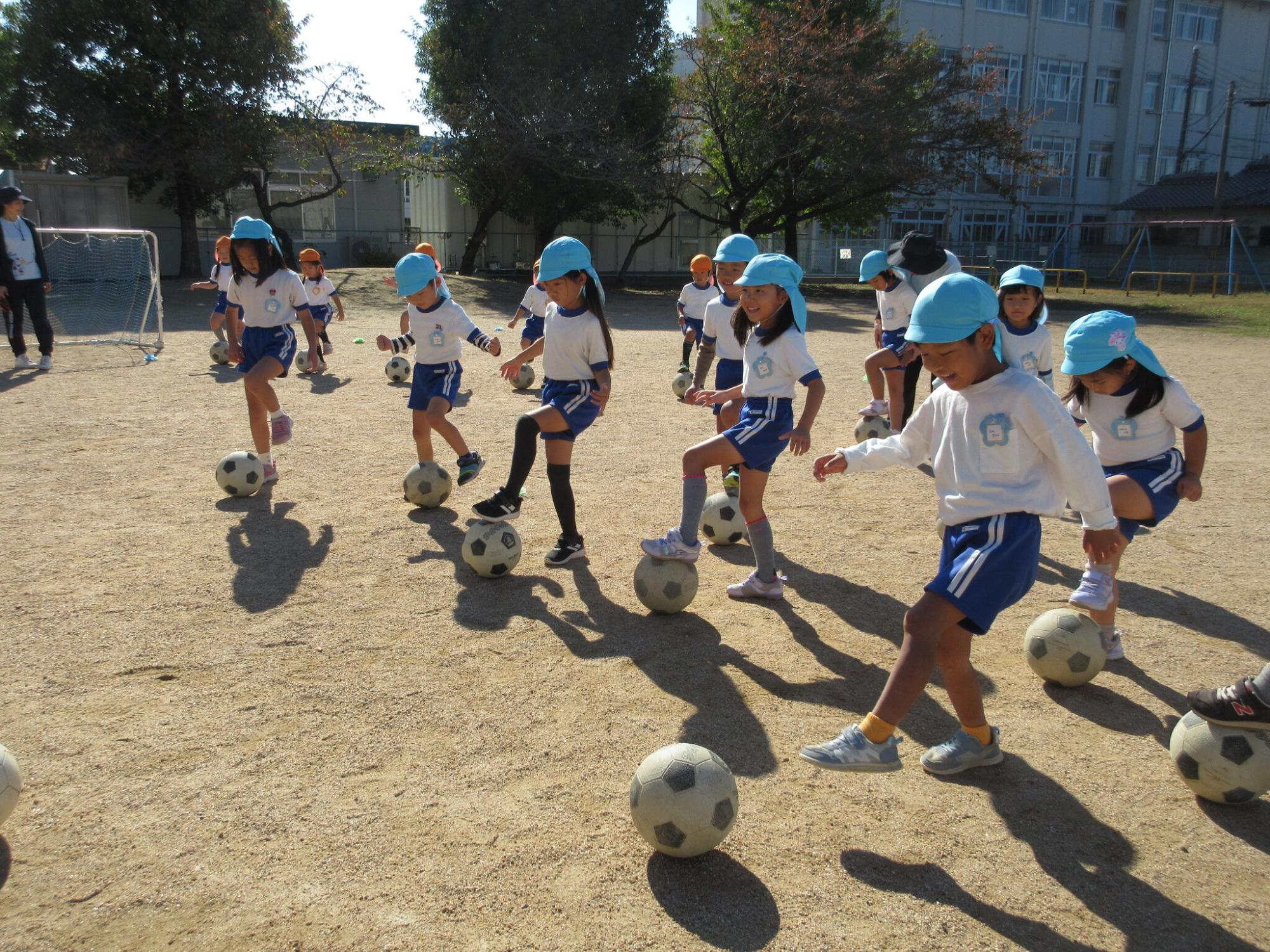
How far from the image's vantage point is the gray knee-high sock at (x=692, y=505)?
5.31 metres

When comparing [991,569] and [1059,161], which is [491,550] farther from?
[1059,161]

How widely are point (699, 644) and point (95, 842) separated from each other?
9.15 ft

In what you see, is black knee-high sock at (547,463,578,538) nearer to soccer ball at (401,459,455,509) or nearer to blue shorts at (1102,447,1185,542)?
soccer ball at (401,459,455,509)

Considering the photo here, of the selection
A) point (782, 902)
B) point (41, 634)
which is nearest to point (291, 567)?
point (41, 634)

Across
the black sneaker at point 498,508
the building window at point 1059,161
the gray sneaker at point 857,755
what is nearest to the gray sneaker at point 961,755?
the gray sneaker at point 857,755

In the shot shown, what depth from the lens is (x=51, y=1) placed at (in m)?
23.9

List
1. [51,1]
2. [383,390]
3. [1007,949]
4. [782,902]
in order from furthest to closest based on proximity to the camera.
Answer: [51,1], [383,390], [782,902], [1007,949]

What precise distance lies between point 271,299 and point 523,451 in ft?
9.99

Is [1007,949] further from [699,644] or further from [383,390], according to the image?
[383,390]

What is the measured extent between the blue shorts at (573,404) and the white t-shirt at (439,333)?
159cm

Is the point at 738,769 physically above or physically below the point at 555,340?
below

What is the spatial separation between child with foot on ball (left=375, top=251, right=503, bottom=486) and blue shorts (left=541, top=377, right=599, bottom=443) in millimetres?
1391

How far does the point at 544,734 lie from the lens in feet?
12.9

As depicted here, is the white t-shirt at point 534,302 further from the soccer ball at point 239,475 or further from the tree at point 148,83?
the tree at point 148,83
